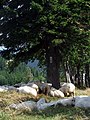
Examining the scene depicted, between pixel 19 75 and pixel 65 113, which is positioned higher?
pixel 65 113

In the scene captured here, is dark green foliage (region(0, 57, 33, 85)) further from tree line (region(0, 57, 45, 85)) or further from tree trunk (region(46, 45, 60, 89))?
tree trunk (region(46, 45, 60, 89))

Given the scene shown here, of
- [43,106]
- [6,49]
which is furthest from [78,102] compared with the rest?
[6,49]

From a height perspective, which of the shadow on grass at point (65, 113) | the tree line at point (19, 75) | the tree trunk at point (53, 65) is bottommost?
the tree line at point (19, 75)

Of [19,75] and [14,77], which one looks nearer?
[14,77]

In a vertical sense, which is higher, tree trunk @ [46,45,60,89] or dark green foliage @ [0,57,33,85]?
tree trunk @ [46,45,60,89]

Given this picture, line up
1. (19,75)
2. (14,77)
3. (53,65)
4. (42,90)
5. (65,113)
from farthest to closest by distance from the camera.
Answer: (19,75) → (14,77) → (53,65) → (42,90) → (65,113)

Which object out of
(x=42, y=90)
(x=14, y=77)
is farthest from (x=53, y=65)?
(x=14, y=77)

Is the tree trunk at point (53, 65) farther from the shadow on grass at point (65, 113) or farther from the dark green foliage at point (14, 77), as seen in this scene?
the dark green foliage at point (14, 77)

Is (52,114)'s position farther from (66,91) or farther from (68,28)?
(68,28)

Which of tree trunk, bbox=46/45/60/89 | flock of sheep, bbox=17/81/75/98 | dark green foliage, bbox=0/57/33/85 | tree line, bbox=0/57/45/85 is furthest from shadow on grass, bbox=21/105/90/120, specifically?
tree line, bbox=0/57/45/85

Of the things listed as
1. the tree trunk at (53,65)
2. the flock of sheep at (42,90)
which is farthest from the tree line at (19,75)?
the flock of sheep at (42,90)

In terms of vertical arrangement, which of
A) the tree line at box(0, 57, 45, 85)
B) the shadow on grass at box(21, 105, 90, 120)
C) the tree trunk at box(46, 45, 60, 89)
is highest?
the shadow on grass at box(21, 105, 90, 120)

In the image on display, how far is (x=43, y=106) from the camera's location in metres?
13.2

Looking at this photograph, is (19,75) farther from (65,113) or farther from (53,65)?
(65,113)
